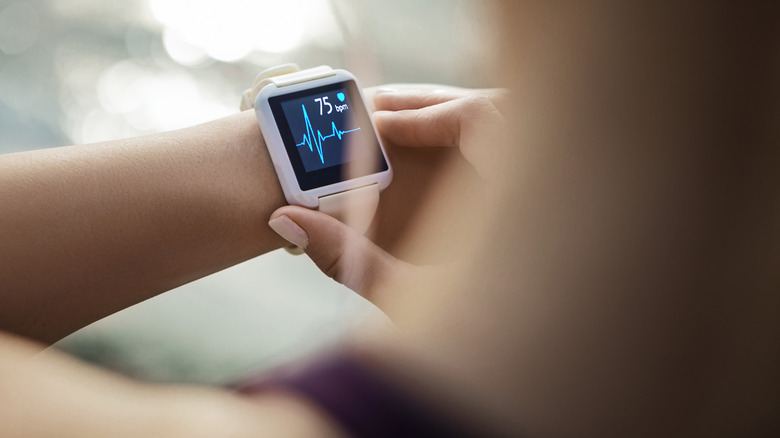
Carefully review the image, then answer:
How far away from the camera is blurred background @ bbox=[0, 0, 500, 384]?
1616mm

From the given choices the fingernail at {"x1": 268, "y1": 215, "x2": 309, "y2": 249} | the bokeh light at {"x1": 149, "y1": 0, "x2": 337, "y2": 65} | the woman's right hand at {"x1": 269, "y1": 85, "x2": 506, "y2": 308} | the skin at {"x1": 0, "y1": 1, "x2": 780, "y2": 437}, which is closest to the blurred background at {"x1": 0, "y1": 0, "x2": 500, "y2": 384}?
the bokeh light at {"x1": 149, "y1": 0, "x2": 337, "y2": 65}

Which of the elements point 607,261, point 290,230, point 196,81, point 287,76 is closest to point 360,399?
point 290,230

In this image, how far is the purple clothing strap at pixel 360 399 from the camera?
845 mm

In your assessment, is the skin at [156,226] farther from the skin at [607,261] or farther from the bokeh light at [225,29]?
the bokeh light at [225,29]

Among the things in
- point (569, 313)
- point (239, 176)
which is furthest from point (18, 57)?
point (569, 313)

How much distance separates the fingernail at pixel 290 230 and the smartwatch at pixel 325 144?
8 cm

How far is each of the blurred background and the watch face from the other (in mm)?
563

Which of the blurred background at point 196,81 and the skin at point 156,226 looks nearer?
the skin at point 156,226

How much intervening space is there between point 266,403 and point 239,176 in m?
0.38

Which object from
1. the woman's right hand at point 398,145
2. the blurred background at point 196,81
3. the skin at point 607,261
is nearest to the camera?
the skin at point 607,261

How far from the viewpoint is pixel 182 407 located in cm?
61

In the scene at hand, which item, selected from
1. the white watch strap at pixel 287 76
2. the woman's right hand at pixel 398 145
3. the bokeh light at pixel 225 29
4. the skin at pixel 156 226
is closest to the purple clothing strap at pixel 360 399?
the skin at pixel 156 226

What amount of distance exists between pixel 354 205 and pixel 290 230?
0.45ft

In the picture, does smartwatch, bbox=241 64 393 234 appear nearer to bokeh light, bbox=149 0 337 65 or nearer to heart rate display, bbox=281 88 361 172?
heart rate display, bbox=281 88 361 172
